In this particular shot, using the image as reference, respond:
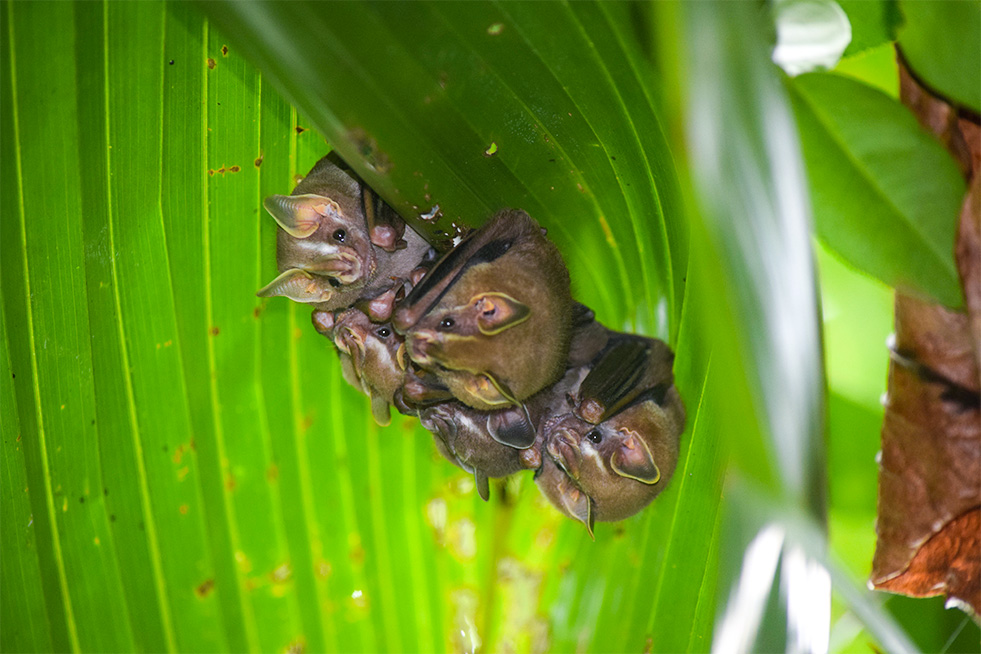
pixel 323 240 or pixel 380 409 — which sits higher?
pixel 323 240

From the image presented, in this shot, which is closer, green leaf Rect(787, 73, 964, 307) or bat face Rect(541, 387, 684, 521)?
green leaf Rect(787, 73, 964, 307)

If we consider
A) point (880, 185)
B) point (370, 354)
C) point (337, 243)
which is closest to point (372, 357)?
point (370, 354)

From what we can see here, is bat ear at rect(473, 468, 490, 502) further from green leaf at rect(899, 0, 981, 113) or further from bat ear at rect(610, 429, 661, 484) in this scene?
green leaf at rect(899, 0, 981, 113)

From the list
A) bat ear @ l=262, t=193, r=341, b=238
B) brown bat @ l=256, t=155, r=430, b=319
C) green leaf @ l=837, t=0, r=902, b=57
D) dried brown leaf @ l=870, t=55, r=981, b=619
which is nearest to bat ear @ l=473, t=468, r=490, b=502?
brown bat @ l=256, t=155, r=430, b=319

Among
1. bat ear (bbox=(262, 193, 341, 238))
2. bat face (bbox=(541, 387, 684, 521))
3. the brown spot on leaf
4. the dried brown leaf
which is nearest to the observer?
the dried brown leaf

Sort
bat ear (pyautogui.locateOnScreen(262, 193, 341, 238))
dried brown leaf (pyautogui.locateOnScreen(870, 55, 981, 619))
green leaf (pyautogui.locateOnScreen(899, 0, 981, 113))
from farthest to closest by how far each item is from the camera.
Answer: bat ear (pyautogui.locateOnScreen(262, 193, 341, 238)) → dried brown leaf (pyautogui.locateOnScreen(870, 55, 981, 619)) → green leaf (pyautogui.locateOnScreen(899, 0, 981, 113))

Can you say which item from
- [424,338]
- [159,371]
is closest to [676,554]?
[424,338]

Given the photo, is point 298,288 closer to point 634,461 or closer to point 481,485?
point 481,485

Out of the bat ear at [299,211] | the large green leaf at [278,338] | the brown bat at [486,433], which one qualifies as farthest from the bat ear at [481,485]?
the bat ear at [299,211]
